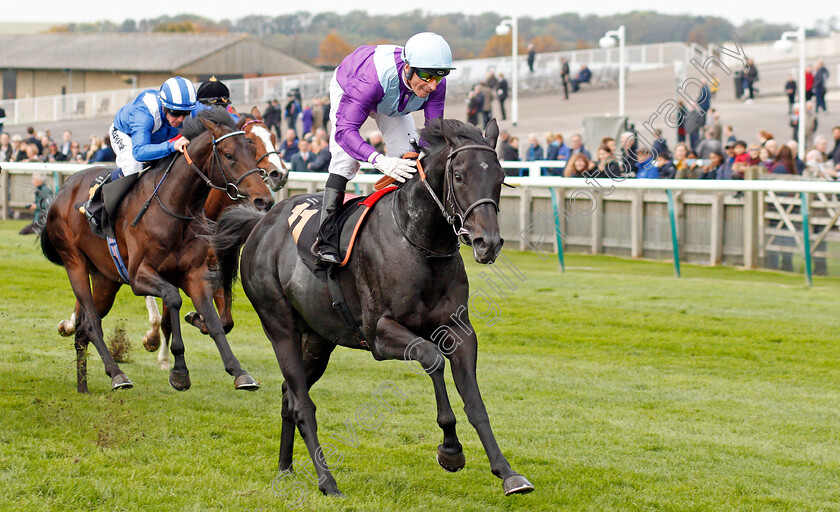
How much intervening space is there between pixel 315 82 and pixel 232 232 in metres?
31.4

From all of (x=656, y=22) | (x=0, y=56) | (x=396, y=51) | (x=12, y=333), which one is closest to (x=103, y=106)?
(x=0, y=56)

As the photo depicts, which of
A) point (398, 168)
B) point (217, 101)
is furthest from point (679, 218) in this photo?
point (398, 168)

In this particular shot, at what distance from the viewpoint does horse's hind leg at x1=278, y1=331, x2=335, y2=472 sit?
4746mm

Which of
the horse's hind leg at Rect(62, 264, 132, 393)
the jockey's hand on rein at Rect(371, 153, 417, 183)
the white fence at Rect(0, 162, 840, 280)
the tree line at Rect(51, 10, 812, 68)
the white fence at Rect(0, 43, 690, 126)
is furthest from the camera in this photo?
the tree line at Rect(51, 10, 812, 68)

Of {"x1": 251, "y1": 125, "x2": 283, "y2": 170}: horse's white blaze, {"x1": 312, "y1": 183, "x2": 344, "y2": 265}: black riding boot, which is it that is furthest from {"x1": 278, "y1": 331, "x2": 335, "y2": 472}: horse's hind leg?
{"x1": 251, "y1": 125, "x2": 283, "y2": 170}: horse's white blaze

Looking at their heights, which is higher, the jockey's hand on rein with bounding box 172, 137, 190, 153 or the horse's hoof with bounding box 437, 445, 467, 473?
the jockey's hand on rein with bounding box 172, 137, 190, 153

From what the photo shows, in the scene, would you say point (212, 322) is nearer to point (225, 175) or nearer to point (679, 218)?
point (225, 175)

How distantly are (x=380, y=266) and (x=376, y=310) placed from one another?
0.18 m

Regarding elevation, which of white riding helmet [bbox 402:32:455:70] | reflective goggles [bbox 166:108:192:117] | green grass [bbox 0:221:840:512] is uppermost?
white riding helmet [bbox 402:32:455:70]

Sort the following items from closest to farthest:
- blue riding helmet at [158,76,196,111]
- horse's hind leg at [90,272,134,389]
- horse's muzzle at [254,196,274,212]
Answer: horse's muzzle at [254,196,274,212] → blue riding helmet at [158,76,196,111] → horse's hind leg at [90,272,134,389]

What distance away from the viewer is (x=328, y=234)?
14.6 feet

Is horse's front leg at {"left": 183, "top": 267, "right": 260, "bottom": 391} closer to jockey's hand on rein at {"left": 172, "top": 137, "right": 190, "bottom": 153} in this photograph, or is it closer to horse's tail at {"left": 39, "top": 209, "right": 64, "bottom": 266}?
jockey's hand on rein at {"left": 172, "top": 137, "right": 190, "bottom": 153}

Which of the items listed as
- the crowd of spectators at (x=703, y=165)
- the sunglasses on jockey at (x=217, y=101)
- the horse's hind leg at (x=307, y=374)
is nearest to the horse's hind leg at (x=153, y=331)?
the sunglasses on jockey at (x=217, y=101)

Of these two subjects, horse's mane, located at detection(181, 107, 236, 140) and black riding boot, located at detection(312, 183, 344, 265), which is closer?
black riding boot, located at detection(312, 183, 344, 265)
